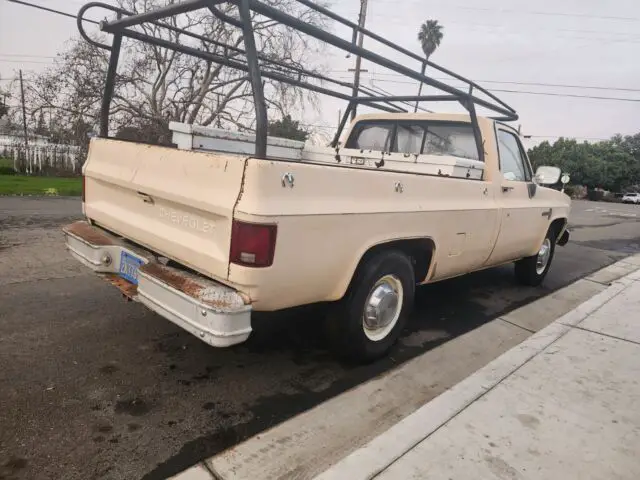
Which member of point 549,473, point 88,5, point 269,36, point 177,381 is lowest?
point 177,381

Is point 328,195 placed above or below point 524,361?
above

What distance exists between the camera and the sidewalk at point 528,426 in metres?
2.28

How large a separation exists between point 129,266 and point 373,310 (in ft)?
5.46

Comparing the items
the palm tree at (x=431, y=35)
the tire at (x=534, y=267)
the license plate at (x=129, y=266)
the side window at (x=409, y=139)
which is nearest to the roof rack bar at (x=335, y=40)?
the side window at (x=409, y=139)

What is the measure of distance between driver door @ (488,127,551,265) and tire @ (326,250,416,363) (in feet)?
5.02

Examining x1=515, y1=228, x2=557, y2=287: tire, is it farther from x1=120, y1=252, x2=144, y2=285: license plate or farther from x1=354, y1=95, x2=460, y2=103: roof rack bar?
x1=120, y1=252, x2=144, y2=285: license plate

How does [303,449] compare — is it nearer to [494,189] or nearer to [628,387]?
[628,387]

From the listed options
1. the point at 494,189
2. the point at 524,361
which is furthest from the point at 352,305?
the point at 494,189

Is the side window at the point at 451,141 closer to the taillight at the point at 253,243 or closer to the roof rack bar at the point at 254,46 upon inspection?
the roof rack bar at the point at 254,46

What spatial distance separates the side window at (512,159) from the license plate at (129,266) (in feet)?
11.1

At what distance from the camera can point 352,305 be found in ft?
10.0

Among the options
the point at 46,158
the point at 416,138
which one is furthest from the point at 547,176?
the point at 46,158

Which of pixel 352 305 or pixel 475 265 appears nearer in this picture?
pixel 352 305

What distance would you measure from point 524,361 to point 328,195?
6.91ft
